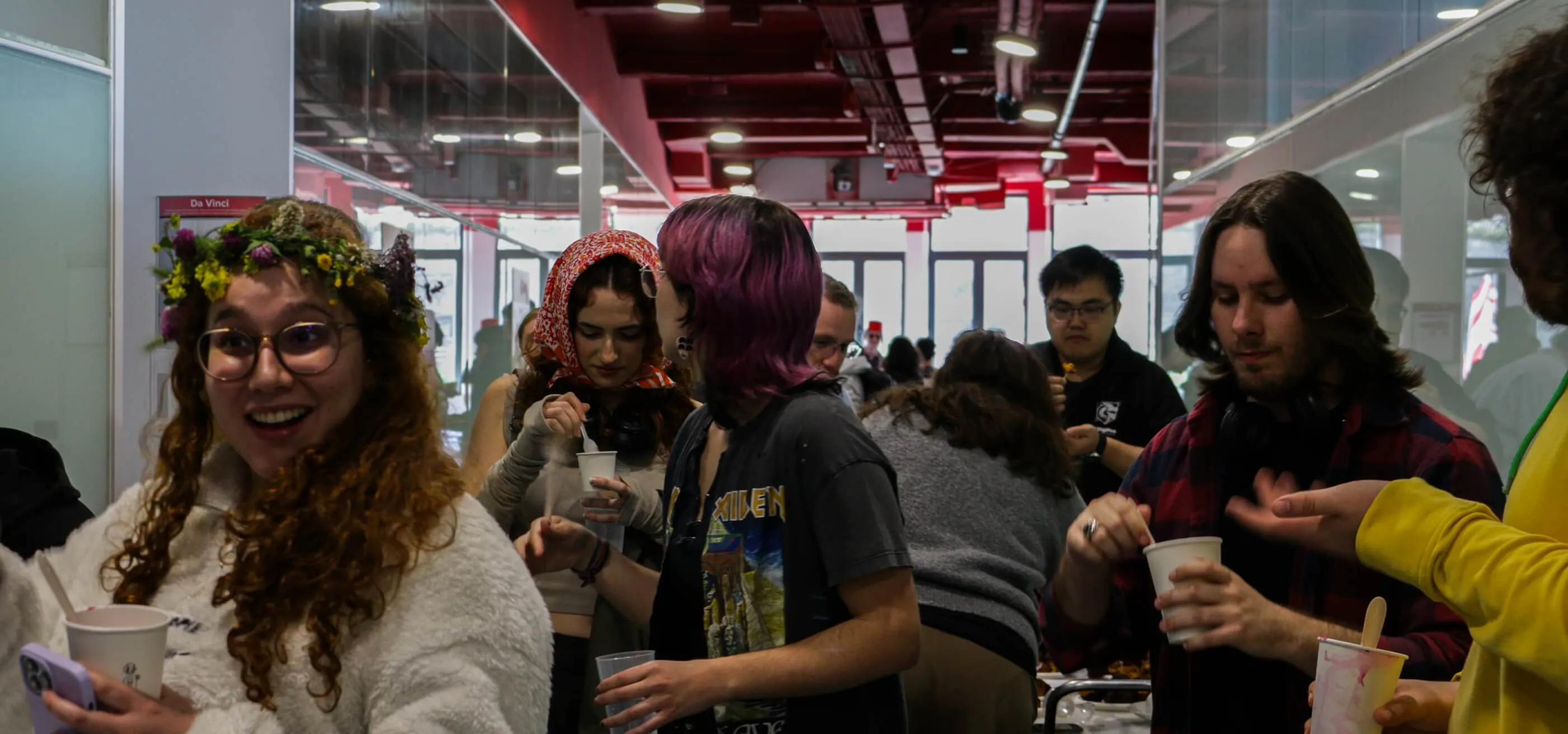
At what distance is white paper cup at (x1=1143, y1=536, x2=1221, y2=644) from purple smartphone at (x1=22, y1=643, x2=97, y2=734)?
3.78 feet

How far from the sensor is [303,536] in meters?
1.55

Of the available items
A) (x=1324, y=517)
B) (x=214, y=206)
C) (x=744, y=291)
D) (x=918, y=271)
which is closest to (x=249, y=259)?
(x=744, y=291)

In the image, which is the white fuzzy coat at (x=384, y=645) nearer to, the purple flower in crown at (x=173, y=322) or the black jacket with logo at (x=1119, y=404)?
the purple flower in crown at (x=173, y=322)

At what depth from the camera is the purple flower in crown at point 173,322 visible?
1641 mm

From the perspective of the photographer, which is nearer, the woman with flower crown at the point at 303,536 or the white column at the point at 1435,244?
the woman with flower crown at the point at 303,536

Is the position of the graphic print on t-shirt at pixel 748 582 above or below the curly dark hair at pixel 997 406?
below

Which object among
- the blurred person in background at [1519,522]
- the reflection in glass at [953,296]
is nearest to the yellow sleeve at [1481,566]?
the blurred person in background at [1519,522]

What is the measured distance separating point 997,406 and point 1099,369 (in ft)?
4.62

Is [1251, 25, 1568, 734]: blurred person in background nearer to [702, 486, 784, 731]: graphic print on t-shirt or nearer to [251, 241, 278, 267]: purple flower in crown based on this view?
[702, 486, 784, 731]: graphic print on t-shirt

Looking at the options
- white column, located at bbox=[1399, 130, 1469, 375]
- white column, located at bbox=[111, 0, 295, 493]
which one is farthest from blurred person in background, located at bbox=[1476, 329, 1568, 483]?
white column, located at bbox=[111, 0, 295, 493]

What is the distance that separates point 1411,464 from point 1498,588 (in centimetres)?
56

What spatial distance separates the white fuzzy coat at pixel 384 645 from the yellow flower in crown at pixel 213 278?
259 mm

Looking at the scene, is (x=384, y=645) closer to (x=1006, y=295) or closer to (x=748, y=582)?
(x=748, y=582)

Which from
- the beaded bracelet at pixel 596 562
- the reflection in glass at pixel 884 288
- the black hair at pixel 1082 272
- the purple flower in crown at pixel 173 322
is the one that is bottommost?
the beaded bracelet at pixel 596 562
